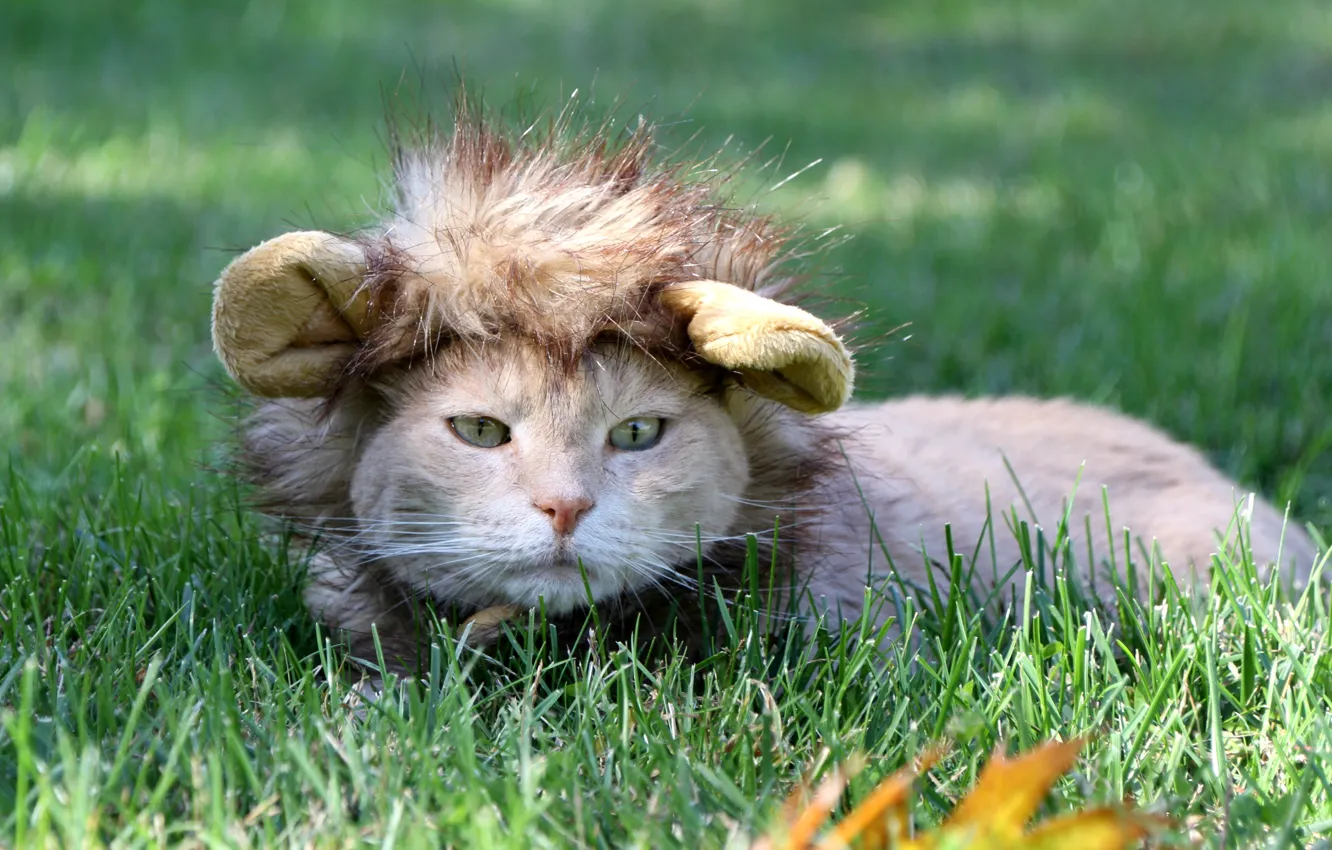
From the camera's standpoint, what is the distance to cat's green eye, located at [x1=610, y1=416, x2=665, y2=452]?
212 cm

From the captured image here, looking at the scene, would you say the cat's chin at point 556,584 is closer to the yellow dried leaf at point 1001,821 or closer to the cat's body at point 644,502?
the cat's body at point 644,502

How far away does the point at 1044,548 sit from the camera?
248 cm

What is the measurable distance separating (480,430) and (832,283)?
1673 mm

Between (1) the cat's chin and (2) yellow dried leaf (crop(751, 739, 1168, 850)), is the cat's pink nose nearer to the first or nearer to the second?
(1) the cat's chin

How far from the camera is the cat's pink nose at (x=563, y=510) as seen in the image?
198 centimetres

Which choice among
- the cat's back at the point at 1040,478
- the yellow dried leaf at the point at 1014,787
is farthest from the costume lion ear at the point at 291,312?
the yellow dried leaf at the point at 1014,787

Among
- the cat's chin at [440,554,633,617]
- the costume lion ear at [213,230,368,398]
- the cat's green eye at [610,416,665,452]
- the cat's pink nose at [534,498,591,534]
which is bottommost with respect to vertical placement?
the cat's chin at [440,554,633,617]

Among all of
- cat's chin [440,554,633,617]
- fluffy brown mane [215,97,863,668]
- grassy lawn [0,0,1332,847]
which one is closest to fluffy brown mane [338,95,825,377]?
fluffy brown mane [215,97,863,668]

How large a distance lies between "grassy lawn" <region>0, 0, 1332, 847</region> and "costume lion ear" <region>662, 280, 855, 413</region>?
0.39 metres

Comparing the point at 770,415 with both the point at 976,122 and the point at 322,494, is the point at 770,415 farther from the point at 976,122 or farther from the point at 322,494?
the point at 976,122

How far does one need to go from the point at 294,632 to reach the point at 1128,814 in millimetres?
1487

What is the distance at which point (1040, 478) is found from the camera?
294cm

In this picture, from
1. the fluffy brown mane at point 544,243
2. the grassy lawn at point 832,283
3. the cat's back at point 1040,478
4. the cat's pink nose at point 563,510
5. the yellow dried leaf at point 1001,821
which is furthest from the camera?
the cat's back at point 1040,478

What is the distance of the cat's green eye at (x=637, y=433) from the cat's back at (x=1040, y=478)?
52cm
